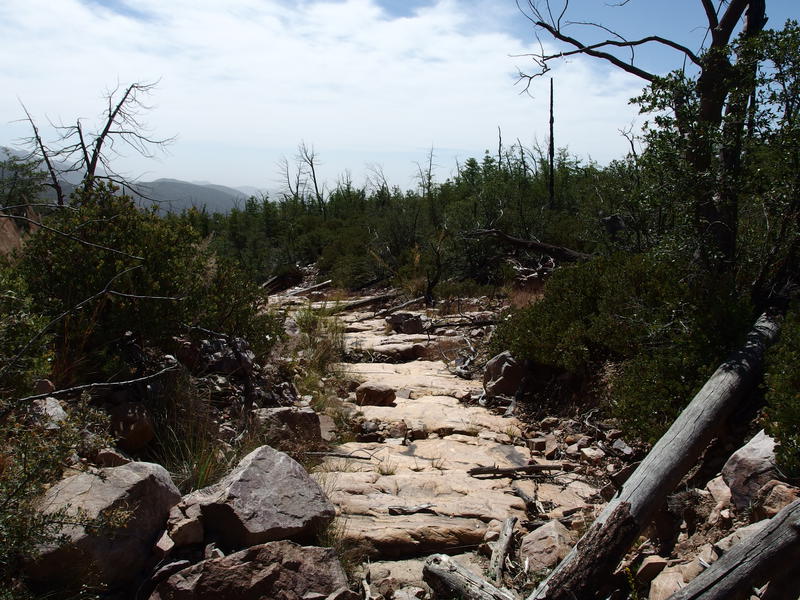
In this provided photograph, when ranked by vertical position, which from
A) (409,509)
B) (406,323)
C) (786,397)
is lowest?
(409,509)

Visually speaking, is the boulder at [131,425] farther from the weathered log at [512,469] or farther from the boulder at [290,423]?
the weathered log at [512,469]

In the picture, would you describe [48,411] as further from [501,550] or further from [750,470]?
[750,470]

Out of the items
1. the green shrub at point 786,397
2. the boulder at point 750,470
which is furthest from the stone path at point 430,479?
the green shrub at point 786,397

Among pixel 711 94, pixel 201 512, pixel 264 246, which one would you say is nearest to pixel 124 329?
pixel 201 512

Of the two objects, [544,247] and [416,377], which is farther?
[544,247]

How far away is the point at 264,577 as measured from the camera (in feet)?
10.3

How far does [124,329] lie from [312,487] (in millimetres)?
2068

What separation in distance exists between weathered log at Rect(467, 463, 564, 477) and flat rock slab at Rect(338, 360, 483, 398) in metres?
2.82

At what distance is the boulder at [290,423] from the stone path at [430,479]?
325 millimetres

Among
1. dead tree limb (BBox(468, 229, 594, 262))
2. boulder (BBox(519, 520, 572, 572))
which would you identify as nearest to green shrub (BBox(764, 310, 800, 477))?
boulder (BBox(519, 520, 572, 572))

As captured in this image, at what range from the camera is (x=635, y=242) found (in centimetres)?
1141

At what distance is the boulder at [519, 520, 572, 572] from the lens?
358 cm

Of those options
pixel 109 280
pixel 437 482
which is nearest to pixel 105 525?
pixel 109 280

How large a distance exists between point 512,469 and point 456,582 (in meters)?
2.11
